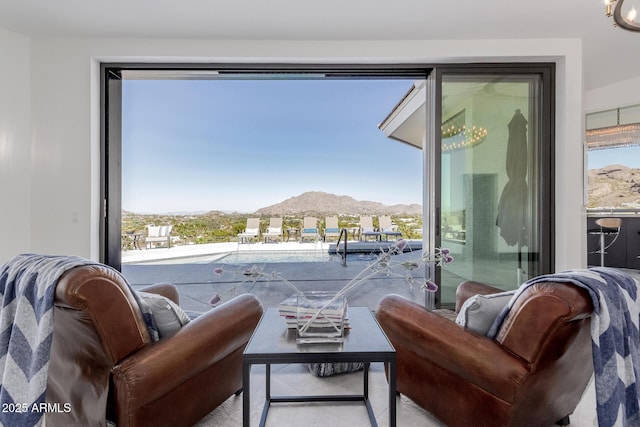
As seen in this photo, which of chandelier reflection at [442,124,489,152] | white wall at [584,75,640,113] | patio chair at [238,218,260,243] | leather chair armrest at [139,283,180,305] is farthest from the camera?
patio chair at [238,218,260,243]

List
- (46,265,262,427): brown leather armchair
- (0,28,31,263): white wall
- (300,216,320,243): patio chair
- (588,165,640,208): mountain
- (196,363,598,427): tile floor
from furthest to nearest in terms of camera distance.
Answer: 1. (300,216,320,243): patio chair
2. (588,165,640,208): mountain
3. (0,28,31,263): white wall
4. (196,363,598,427): tile floor
5. (46,265,262,427): brown leather armchair

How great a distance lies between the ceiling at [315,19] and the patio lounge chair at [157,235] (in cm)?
513

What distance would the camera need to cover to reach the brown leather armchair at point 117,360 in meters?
1.06

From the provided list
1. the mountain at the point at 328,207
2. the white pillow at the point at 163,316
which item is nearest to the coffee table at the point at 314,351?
the white pillow at the point at 163,316

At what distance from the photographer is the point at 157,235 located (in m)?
7.17

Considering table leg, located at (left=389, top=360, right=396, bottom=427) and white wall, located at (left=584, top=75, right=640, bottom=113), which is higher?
white wall, located at (left=584, top=75, right=640, bottom=113)

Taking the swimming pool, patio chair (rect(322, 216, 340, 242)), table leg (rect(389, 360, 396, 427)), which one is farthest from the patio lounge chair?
table leg (rect(389, 360, 396, 427))

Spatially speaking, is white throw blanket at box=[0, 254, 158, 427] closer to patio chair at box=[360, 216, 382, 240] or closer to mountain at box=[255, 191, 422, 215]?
mountain at box=[255, 191, 422, 215]

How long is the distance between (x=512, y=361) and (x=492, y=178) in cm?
220

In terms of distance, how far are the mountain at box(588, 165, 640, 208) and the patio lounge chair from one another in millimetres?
8457

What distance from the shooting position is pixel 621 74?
11.4ft

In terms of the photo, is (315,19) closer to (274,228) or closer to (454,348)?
(454,348)

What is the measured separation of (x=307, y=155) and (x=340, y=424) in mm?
6439

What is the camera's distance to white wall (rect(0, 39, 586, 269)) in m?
2.63
